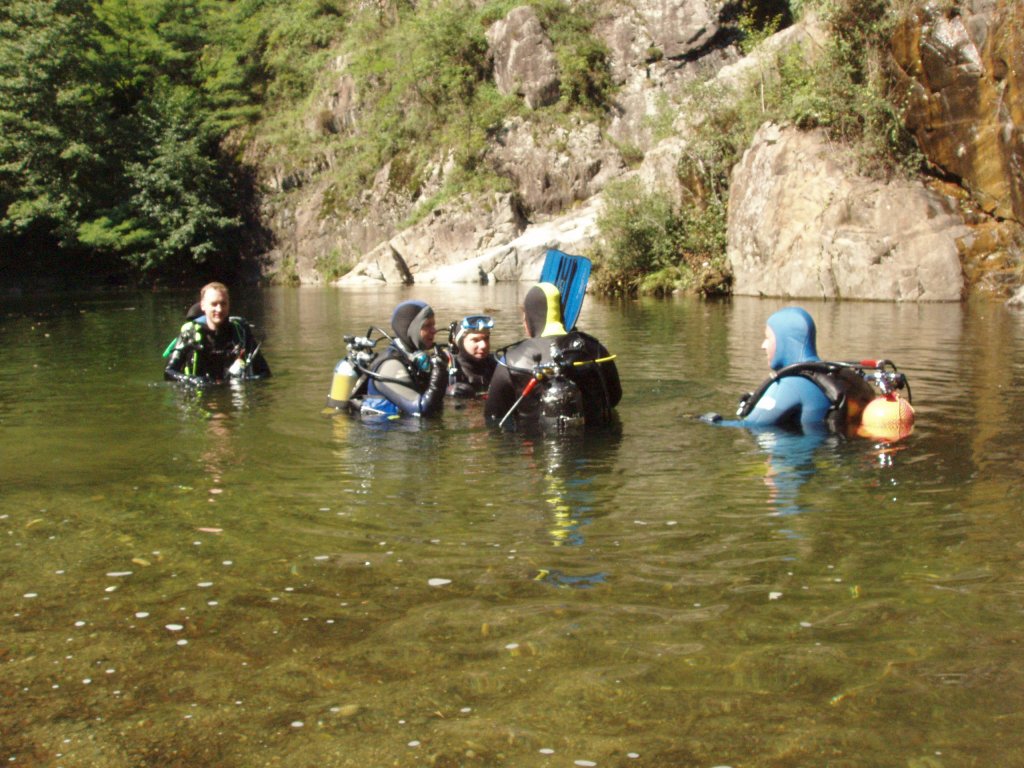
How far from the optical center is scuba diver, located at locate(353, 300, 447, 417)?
8.77 m

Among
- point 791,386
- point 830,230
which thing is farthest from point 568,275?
point 830,230

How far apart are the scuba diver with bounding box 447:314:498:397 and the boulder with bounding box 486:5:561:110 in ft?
103

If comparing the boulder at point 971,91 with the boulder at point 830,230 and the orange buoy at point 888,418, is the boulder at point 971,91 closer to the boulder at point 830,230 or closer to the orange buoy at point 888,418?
the boulder at point 830,230

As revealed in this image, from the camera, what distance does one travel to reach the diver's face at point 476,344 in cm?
943

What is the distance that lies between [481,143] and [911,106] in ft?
63.9

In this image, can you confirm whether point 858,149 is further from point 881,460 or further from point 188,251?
point 188,251

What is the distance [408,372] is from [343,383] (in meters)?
0.58

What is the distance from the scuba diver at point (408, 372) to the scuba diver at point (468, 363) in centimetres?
47

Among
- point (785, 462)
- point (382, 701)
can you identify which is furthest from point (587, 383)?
point (382, 701)

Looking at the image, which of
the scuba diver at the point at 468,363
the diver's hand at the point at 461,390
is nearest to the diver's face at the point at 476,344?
the scuba diver at the point at 468,363

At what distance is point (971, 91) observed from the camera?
21500 mm

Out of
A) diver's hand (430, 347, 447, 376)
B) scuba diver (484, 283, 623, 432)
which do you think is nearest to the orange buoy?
scuba diver (484, 283, 623, 432)

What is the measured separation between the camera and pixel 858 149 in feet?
76.9

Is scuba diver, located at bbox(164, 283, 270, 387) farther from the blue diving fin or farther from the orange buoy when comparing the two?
the orange buoy
